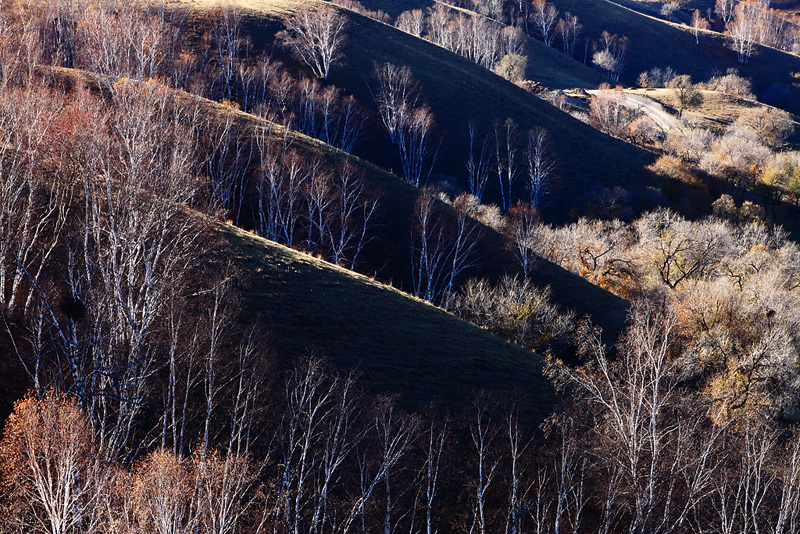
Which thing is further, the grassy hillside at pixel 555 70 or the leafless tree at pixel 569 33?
the leafless tree at pixel 569 33

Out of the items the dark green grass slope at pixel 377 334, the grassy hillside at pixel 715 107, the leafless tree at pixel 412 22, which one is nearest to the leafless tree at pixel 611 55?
the grassy hillside at pixel 715 107

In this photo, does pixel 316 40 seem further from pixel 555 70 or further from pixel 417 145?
pixel 555 70

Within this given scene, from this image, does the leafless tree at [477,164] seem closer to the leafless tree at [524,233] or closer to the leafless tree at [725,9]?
the leafless tree at [524,233]

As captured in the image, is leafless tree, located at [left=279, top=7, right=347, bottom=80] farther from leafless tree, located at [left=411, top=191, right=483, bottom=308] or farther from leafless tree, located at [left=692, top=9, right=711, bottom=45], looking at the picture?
leafless tree, located at [left=692, top=9, right=711, bottom=45]

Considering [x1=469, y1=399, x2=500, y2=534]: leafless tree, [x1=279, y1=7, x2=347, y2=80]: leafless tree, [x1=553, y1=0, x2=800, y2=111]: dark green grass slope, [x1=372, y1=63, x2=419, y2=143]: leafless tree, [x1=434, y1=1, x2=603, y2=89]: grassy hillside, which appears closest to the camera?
[x1=469, y1=399, x2=500, y2=534]: leafless tree

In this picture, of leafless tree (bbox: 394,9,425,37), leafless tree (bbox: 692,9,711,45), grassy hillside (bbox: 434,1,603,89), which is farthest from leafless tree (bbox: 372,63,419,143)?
leafless tree (bbox: 692,9,711,45)

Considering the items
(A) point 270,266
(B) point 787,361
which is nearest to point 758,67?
(B) point 787,361
